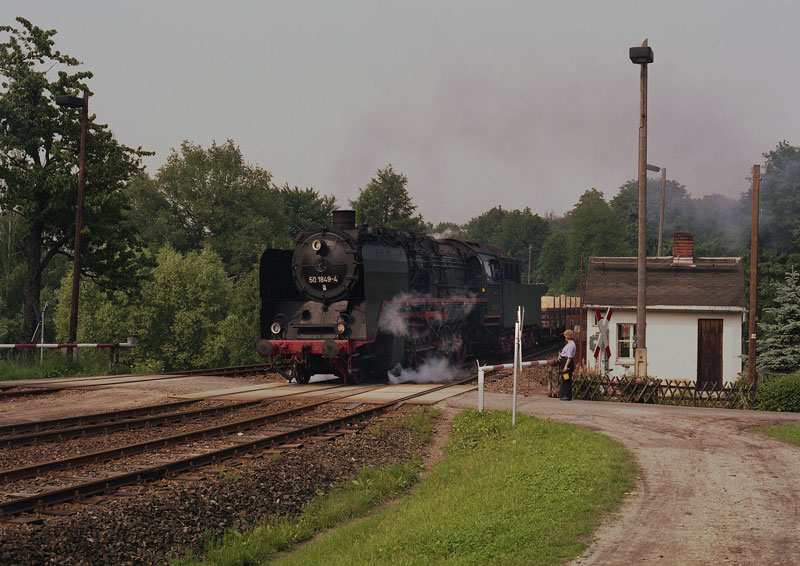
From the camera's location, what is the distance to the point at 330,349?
20.2 meters

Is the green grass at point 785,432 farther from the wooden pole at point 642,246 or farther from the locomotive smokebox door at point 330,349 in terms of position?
the locomotive smokebox door at point 330,349

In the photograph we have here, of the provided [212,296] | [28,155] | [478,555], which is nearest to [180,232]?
[212,296]

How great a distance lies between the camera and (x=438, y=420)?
1625 centimetres

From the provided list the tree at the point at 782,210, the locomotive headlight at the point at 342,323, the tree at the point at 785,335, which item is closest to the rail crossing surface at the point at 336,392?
the locomotive headlight at the point at 342,323

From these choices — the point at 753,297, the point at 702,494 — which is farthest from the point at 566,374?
A: the point at 702,494

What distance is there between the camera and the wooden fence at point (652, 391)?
18.4 meters

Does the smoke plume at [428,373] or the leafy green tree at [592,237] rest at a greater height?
the leafy green tree at [592,237]

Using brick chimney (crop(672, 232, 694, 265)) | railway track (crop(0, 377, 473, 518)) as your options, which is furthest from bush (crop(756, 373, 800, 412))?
brick chimney (crop(672, 232, 694, 265))

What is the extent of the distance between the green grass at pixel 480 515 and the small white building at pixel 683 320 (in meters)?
13.1

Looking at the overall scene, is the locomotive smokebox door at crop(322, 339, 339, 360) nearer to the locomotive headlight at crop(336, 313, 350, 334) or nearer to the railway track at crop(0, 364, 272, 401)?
the locomotive headlight at crop(336, 313, 350, 334)

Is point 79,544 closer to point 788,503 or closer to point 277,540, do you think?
point 277,540

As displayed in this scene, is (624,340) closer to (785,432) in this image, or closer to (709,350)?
(709,350)

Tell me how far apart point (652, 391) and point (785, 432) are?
554 centimetres

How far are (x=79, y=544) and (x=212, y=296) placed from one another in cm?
4164
